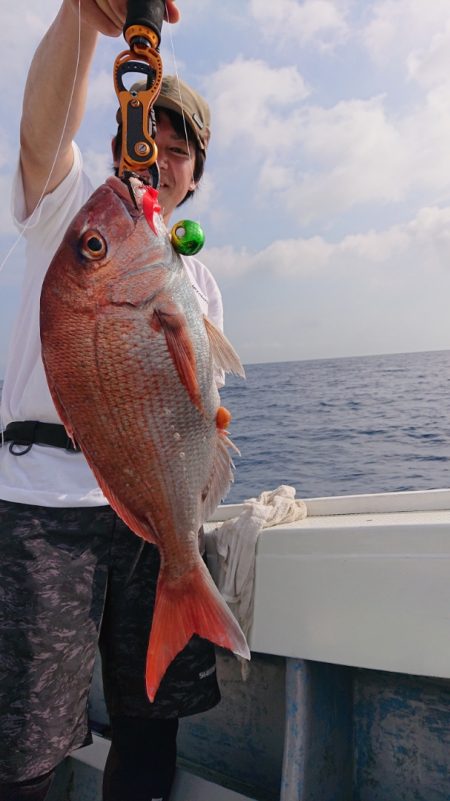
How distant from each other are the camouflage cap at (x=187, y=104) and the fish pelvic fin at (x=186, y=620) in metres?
1.63

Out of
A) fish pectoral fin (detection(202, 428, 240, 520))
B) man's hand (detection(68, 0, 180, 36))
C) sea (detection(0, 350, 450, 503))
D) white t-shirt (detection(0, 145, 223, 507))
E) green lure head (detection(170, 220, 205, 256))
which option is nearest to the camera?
green lure head (detection(170, 220, 205, 256))

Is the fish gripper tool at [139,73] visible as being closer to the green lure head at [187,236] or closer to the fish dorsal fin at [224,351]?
the green lure head at [187,236]

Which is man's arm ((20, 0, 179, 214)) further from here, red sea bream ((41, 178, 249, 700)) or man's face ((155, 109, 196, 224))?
red sea bream ((41, 178, 249, 700))

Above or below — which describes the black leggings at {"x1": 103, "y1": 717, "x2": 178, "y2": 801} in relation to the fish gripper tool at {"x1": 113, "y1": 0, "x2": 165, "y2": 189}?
below

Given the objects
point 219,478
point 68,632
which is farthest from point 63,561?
point 219,478

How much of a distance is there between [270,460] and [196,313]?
32.7 ft

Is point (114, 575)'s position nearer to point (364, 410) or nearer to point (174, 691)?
point (174, 691)

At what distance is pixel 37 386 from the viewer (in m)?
2.19

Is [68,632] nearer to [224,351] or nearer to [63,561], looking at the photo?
[63,561]

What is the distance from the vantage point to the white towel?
2.57 m

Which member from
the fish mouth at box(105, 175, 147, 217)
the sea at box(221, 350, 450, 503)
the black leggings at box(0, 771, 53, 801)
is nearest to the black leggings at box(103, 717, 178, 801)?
the black leggings at box(0, 771, 53, 801)

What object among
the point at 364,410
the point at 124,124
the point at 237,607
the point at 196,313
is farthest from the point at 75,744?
the point at 364,410

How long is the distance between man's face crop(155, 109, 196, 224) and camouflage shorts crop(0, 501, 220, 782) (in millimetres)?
1248

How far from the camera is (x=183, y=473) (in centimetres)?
173
